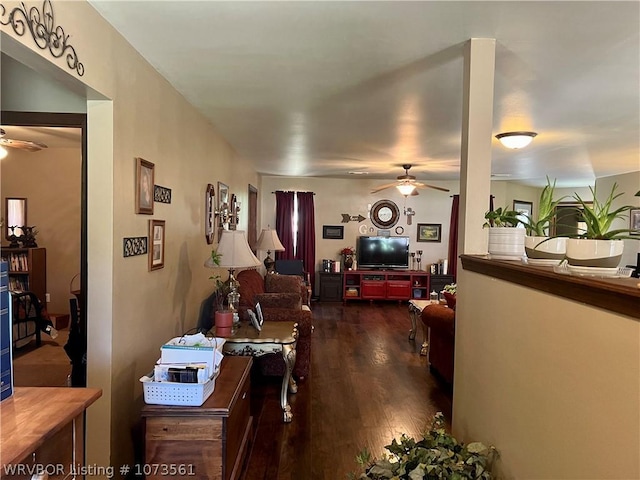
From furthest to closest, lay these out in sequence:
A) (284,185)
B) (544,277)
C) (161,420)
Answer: (284,185) < (161,420) < (544,277)

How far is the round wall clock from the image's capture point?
8.50 meters

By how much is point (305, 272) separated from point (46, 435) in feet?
23.1

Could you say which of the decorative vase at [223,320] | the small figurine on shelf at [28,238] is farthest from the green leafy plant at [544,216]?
the small figurine on shelf at [28,238]

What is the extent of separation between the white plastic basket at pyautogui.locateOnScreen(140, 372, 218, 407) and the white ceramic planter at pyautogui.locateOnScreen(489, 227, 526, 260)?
5.16ft

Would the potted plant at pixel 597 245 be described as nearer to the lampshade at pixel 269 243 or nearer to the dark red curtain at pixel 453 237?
the lampshade at pixel 269 243

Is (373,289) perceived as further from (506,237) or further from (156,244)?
(506,237)

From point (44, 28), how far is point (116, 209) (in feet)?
2.77

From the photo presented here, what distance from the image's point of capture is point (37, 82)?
7.72 feet

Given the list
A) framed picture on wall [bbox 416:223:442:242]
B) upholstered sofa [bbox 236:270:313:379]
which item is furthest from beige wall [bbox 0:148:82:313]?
framed picture on wall [bbox 416:223:442:242]

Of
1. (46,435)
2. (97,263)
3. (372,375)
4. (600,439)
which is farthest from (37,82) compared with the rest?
(372,375)

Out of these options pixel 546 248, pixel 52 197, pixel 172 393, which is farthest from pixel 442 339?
pixel 52 197

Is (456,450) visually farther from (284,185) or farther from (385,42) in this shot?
(284,185)

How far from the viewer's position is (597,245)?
1.31 metres

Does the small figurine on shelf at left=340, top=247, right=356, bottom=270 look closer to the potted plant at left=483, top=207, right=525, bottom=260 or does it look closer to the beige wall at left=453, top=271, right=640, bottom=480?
the beige wall at left=453, top=271, right=640, bottom=480
